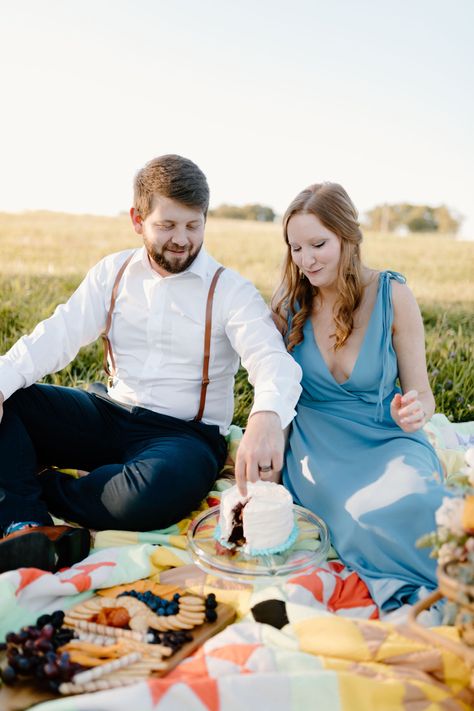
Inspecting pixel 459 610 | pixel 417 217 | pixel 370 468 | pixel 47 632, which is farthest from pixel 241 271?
pixel 417 217

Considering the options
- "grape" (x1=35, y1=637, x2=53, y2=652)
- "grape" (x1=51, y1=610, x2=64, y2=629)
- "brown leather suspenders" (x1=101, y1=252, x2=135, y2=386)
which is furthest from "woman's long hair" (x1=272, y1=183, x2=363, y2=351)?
"grape" (x1=35, y1=637, x2=53, y2=652)

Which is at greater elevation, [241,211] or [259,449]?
[241,211]

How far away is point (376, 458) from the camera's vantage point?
2.87m

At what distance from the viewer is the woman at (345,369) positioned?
277 cm

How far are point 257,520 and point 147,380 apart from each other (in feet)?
3.45

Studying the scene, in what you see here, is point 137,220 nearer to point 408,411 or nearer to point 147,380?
point 147,380

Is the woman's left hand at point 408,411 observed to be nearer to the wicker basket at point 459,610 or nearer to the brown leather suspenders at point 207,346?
the brown leather suspenders at point 207,346

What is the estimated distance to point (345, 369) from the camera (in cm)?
318

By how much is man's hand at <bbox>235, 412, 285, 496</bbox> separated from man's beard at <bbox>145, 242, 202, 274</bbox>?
0.89m

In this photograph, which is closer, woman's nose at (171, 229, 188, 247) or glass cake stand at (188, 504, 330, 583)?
glass cake stand at (188, 504, 330, 583)

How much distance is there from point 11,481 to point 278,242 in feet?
33.1

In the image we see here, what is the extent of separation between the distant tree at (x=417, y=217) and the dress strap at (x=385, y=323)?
23902 mm

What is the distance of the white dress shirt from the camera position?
3152 millimetres

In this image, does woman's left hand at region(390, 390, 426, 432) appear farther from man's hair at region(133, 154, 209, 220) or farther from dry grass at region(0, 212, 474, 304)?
dry grass at region(0, 212, 474, 304)
